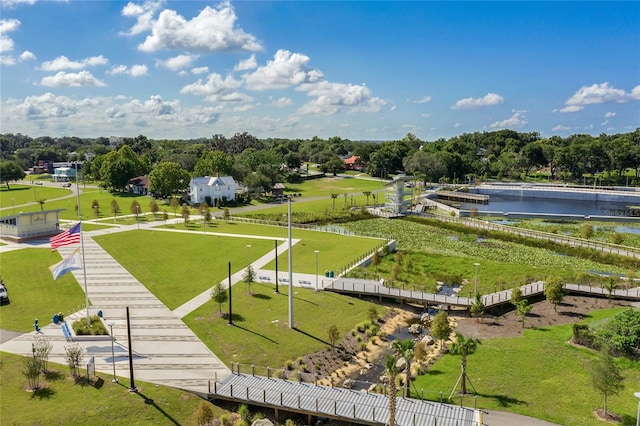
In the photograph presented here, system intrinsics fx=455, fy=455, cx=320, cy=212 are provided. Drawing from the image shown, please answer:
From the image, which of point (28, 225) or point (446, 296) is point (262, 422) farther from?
point (28, 225)

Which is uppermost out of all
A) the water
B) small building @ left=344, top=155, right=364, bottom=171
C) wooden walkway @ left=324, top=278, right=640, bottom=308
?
small building @ left=344, top=155, right=364, bottom=171

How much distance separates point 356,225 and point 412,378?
160 ft

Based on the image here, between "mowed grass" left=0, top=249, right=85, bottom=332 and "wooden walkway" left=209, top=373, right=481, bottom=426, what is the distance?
1798 cm

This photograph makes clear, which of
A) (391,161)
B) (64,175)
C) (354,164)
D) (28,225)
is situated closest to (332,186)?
(391,161)

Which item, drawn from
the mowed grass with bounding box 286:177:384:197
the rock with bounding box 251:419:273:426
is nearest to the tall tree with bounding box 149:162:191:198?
the mowed grass with bounding box 286:177:384:197

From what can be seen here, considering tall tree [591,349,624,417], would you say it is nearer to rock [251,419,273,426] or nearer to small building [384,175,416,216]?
rock [251,419,273,426]

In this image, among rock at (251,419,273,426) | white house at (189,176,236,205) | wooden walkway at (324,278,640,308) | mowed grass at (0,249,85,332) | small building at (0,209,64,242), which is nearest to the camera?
rock at (251,419,273,426)

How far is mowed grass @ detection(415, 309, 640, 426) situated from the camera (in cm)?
2314

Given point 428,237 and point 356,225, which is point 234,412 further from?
point 356,225

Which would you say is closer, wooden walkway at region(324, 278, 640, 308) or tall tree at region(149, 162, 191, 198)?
wooden walkway at region(324, 278, 640, 308)

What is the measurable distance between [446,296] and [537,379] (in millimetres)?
13031

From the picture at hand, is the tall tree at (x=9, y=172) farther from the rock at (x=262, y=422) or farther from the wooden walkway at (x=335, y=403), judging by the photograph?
the rock at (x=262, y=422)

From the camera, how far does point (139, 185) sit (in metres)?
109

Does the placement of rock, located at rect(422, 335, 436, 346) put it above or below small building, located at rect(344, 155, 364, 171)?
below
